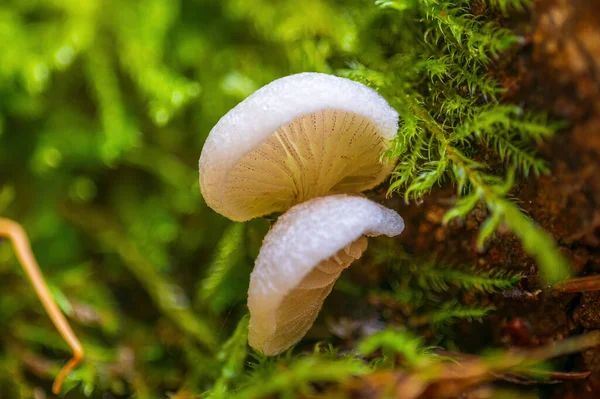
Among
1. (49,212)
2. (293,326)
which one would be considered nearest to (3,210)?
(49,212)

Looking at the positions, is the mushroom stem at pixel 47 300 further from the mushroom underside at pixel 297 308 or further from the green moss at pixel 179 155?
the mushroom underside at pixel 297 308

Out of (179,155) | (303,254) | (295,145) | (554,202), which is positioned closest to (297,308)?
(303,254)

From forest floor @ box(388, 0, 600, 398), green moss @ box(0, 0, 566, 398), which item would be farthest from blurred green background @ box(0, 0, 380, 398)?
forest floor @ box(388, 0, 600, 398)

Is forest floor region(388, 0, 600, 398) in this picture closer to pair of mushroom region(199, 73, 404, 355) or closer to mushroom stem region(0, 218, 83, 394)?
pair of mushroom region(199, 73, 404, 355)

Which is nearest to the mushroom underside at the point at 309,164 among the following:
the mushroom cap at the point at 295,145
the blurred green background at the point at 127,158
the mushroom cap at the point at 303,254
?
the mushroom cap at the point at 295,145

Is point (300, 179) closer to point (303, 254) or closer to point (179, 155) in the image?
point (303, 254)

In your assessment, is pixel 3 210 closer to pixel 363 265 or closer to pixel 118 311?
pixel 118 311
